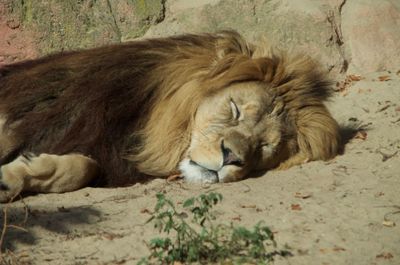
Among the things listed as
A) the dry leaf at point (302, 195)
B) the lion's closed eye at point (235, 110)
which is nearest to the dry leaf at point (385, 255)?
the dry leaf at point (302, 195)

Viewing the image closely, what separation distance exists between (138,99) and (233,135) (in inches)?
29.6

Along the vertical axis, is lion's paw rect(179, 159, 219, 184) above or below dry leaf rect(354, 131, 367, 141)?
above

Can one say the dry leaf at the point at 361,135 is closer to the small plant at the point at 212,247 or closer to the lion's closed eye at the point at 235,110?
the lion's closed eye at the point at 235,110

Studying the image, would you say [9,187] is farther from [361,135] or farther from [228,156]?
[361,135]

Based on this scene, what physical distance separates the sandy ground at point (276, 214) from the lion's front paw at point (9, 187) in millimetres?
78

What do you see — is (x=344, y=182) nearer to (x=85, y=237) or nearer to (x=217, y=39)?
(x=217, y=39)

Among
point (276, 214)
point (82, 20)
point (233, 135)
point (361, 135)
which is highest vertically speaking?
point (82, 20)

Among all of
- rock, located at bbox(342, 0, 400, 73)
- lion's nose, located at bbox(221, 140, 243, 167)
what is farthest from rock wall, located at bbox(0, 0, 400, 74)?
lion's nose, located at bbox(221, 140, 243, 167)

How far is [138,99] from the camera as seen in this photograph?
5773mm

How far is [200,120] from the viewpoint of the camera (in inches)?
225

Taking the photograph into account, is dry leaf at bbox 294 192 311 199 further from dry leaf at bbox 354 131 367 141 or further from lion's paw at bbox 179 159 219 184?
dry leaf at bbox 354 131 367 141

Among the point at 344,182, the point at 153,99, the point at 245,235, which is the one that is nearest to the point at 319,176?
the point at 344,182

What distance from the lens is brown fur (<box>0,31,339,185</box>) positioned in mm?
5660

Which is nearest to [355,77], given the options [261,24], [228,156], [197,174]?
[261,24]
